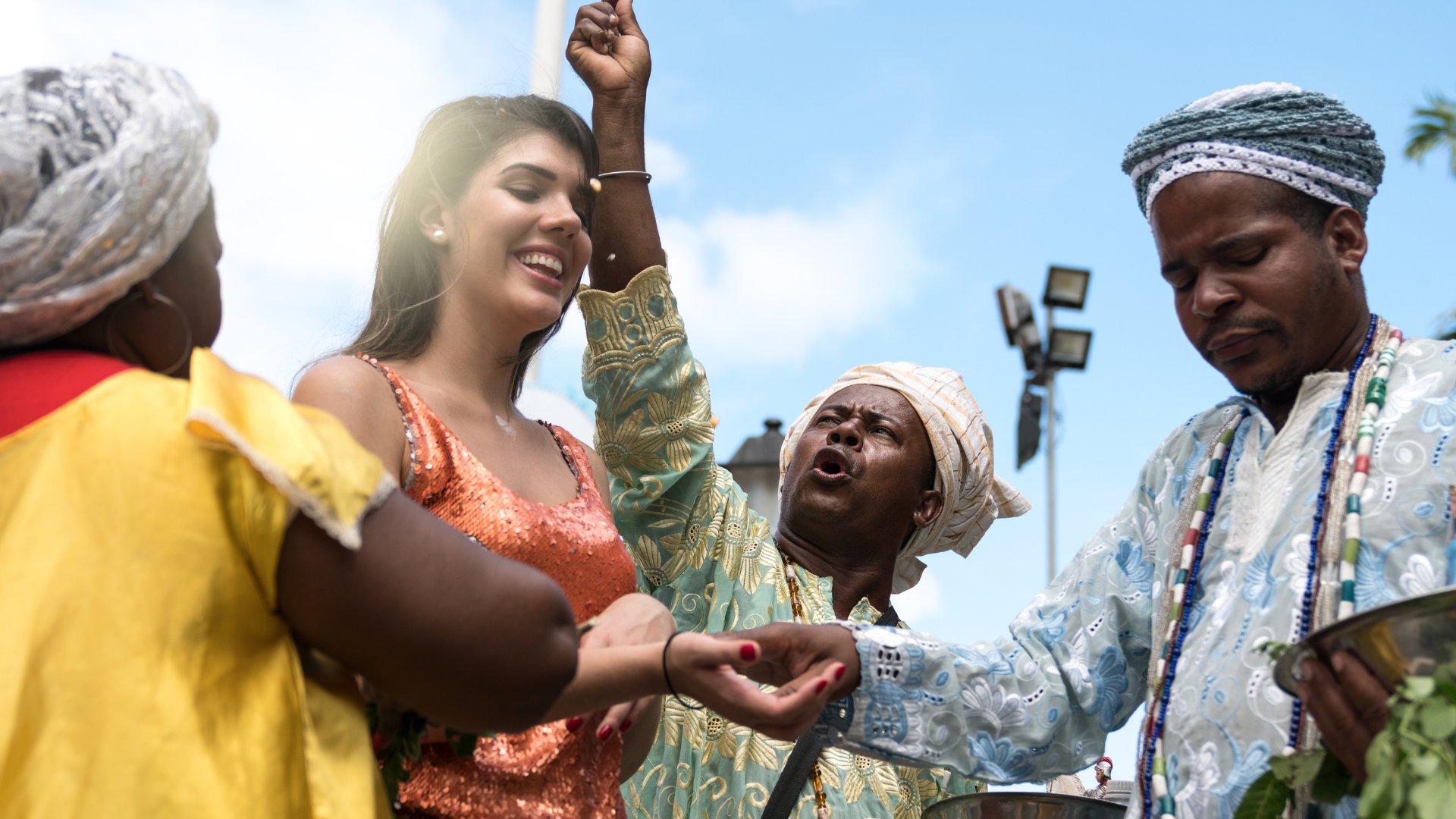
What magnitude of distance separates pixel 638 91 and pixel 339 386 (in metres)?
1.34

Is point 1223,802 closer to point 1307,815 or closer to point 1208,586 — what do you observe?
point 1307,815

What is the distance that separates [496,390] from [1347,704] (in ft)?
6.17

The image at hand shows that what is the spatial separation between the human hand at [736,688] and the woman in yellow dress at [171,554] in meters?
0.50

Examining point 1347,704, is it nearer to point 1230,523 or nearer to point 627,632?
point 1230,523

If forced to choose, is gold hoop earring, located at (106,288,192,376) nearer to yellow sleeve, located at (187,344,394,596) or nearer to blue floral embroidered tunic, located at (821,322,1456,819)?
yellow sleeve, located at (187,344,394,596)

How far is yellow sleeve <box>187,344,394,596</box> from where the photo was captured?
1.81 meters

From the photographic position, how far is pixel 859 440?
205 inches

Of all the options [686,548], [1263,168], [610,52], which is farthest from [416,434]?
[1263,168]

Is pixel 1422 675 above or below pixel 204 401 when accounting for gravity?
below

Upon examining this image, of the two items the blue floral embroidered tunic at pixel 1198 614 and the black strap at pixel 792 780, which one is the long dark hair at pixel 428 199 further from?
the black strap at pixel 792 780

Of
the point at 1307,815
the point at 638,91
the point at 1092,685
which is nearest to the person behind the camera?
the point at 1307,815

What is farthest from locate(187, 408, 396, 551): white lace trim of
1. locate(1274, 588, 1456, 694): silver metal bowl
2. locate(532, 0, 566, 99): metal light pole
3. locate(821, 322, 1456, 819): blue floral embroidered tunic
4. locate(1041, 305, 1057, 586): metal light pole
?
locate(1041, 305, 1057, 586): metal light pole

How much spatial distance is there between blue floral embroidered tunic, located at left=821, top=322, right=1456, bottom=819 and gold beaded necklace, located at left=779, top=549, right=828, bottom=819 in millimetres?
676

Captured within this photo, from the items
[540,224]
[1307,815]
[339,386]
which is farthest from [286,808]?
[1307,815]
